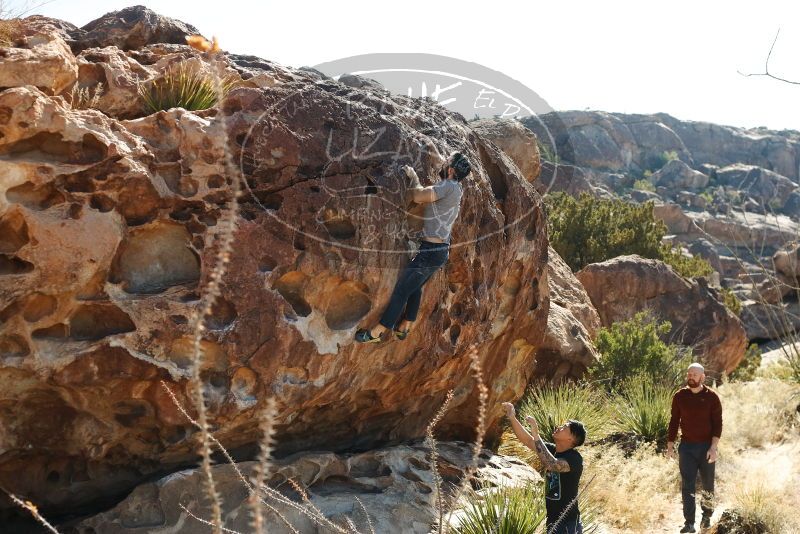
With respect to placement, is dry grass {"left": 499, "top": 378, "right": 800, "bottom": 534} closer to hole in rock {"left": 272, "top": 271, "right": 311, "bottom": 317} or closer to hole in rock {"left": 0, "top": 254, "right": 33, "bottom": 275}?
hole in rock {"left": 272, "top": 271, "right": 311, "bottom": 317}

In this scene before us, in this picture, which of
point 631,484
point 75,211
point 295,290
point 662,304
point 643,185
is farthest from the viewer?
point 643,185

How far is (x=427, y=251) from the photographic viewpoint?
676cm

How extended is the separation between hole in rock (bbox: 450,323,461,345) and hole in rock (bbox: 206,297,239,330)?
2551 millimetres

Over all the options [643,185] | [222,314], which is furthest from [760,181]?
[222,314]

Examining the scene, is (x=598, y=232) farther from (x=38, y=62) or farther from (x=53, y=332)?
(x=53, y=332)

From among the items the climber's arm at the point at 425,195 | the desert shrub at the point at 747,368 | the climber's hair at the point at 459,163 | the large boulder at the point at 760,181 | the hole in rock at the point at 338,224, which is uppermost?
the climber's hair at the point at 459,163

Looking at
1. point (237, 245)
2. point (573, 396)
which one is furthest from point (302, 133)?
point (573, 396)

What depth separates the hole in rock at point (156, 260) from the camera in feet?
19.4

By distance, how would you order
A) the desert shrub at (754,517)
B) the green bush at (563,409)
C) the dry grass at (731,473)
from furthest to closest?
1. the green bush at (563,409)
2. the dry grass at (731,473)
3. the desert shrub at (754,517)

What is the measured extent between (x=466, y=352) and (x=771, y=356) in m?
19.3

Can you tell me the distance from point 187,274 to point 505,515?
3.27 m

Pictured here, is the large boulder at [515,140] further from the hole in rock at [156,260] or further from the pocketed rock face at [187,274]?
the hole in rock at [156,260]

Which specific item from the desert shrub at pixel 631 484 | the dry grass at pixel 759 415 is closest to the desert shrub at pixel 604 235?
the dry grass at pixel 759 415

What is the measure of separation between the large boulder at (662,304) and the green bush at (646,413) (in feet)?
16.1
